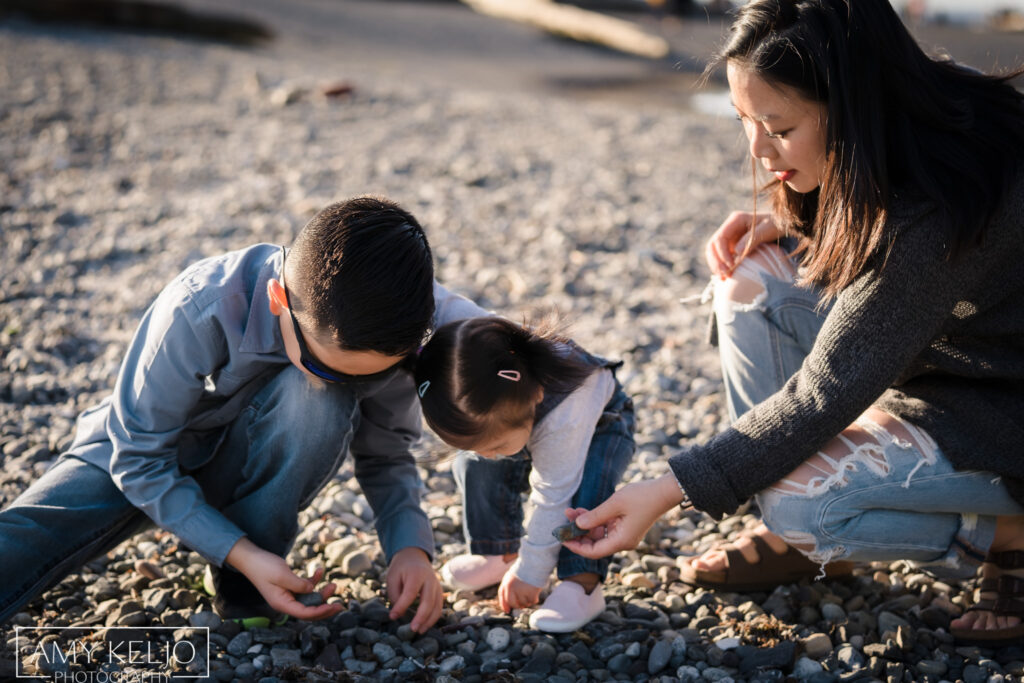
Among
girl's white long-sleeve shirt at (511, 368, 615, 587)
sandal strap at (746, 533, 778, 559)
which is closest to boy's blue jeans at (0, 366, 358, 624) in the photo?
girl's white long-sleeve shirt at (511, 368, 615, 587)

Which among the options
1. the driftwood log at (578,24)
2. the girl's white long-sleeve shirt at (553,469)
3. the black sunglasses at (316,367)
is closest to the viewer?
the black sunglasses at (316,367)

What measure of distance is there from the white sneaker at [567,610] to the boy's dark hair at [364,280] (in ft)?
2.40

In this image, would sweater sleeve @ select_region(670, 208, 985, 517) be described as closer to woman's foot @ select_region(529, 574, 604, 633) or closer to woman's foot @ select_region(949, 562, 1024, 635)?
woman's foot @ select_region(529, 574, 604, 633)

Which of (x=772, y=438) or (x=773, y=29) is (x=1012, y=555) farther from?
(x=773, y=29)

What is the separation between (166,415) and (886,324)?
1591mm

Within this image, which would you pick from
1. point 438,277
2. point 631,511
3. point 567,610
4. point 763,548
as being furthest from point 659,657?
point 438,277

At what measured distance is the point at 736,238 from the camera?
2752 millimetres

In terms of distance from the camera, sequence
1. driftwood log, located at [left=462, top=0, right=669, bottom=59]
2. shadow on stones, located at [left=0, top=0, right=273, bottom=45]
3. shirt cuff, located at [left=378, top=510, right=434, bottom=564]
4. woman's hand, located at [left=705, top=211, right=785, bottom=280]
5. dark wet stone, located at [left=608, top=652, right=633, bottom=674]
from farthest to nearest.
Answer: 1. driftwood log, located at [left=462, top=0, right=669, bottom=59]
2. shadow on stones, located at [left=0, top=0, right=273, bottom=45]
3. woman's hand, located at [left=705, top=211, right=785, bottom=280]
4. shirt cuff, located at [left=378, top=510, right=434, bottom=564]
5. dark wet stone, located at [left=608, top=652, right=633, bottom=674]

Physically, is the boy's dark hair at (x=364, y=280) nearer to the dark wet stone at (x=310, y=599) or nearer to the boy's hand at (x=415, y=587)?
the boy's hand at (x=415, y=587)

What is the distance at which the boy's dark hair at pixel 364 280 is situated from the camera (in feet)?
6.64

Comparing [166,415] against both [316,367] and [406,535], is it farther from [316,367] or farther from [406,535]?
[406,535]

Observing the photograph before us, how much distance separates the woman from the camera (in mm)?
2051

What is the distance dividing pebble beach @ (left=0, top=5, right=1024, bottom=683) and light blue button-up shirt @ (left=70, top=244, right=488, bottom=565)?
1.08 feet

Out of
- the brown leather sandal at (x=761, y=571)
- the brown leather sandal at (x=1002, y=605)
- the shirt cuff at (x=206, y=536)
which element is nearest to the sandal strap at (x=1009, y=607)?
the brown leather sandal at (x=1002, y=605)
